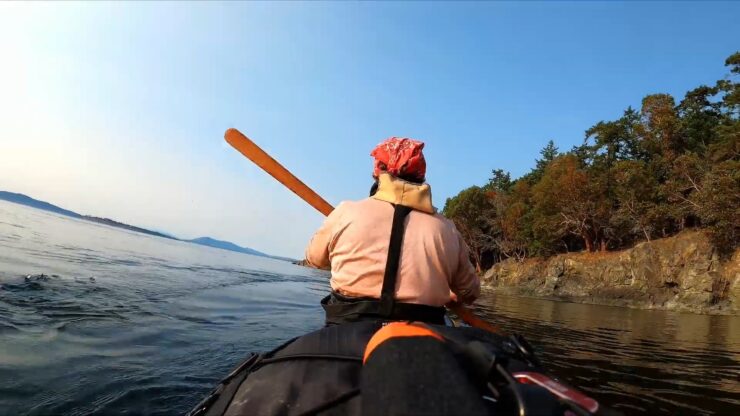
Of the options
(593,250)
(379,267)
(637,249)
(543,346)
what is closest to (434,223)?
(379,267)

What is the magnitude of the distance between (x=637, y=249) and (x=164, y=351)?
36127mm

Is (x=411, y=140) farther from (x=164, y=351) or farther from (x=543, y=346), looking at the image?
(x=543, y=346)

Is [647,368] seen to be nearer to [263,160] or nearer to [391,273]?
[391,273]

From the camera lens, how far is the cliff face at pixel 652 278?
26078mm

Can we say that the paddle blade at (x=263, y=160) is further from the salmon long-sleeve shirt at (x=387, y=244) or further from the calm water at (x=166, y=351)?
the calm water at (x=166, y=351)

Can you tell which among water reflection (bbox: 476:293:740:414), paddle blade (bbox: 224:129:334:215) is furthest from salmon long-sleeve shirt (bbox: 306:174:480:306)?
water reflection (bbox: 476:293:740:414)

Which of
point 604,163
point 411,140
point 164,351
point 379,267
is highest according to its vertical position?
point 604,163

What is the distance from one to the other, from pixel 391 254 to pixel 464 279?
86cm

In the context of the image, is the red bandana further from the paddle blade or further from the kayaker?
the paddle blade

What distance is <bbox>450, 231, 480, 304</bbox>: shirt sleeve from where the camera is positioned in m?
2.70

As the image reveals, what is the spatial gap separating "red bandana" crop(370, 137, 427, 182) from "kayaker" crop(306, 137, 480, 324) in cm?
4

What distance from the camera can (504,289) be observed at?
4109 centimetres

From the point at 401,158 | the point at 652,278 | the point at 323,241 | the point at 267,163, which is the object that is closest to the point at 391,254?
the point at 323,241

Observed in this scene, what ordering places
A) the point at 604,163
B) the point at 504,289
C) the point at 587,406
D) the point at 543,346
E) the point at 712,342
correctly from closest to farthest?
the point at 587,406
the point at 543,346
the point at 712,342
the point at 504,289
the point at 604,163
